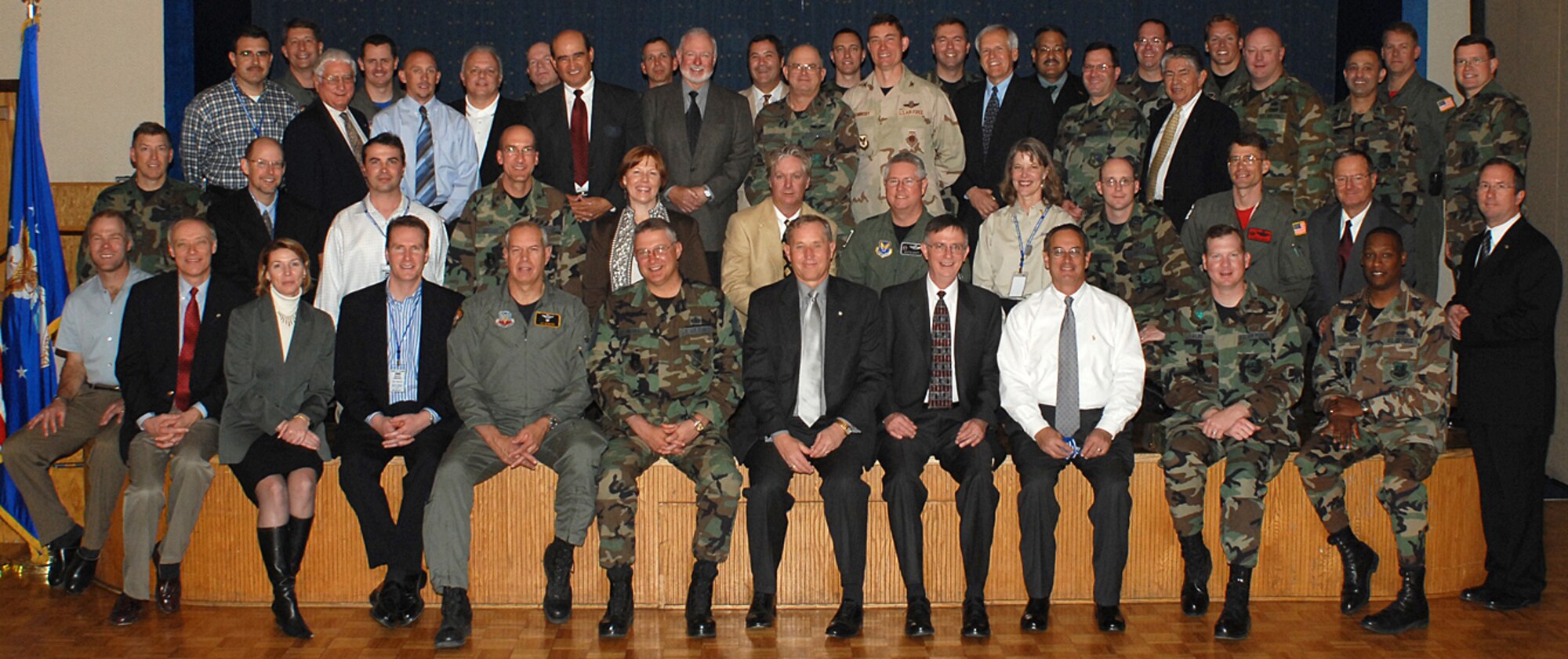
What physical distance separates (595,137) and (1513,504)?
14.2ft

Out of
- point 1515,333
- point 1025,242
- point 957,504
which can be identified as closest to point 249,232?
point 957,504

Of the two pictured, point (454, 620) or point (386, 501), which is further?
point (386, 501)

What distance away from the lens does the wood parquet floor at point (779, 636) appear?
14.7 ft

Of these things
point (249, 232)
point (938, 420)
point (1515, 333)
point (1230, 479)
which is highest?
point (249, 232)

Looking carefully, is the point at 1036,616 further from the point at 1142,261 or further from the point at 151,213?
the point at 151,213

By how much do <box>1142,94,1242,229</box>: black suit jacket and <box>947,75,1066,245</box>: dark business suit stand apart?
650 mm

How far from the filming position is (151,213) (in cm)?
594

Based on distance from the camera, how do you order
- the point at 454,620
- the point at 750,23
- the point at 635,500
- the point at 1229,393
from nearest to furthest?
1. the point at 454,620
2. the point at 635,500
3. the point at 1229,393
4. the point at 750,23

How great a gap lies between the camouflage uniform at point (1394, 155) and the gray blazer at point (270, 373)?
16.1ft

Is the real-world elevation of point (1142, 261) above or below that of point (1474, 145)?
below

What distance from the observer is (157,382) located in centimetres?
517

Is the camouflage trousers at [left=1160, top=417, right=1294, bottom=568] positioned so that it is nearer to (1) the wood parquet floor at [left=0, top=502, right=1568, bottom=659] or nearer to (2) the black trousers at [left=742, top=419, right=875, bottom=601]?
(1) the wood parquet floor at [left=0, top=502, right=1568, bottom=659]

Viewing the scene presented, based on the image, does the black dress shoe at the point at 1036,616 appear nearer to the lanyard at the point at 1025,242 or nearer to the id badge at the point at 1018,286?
the id badge at the point at 1018,286

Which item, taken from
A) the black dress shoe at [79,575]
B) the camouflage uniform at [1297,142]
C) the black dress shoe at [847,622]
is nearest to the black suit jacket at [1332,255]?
the camouflage uniform at [1297,142]
